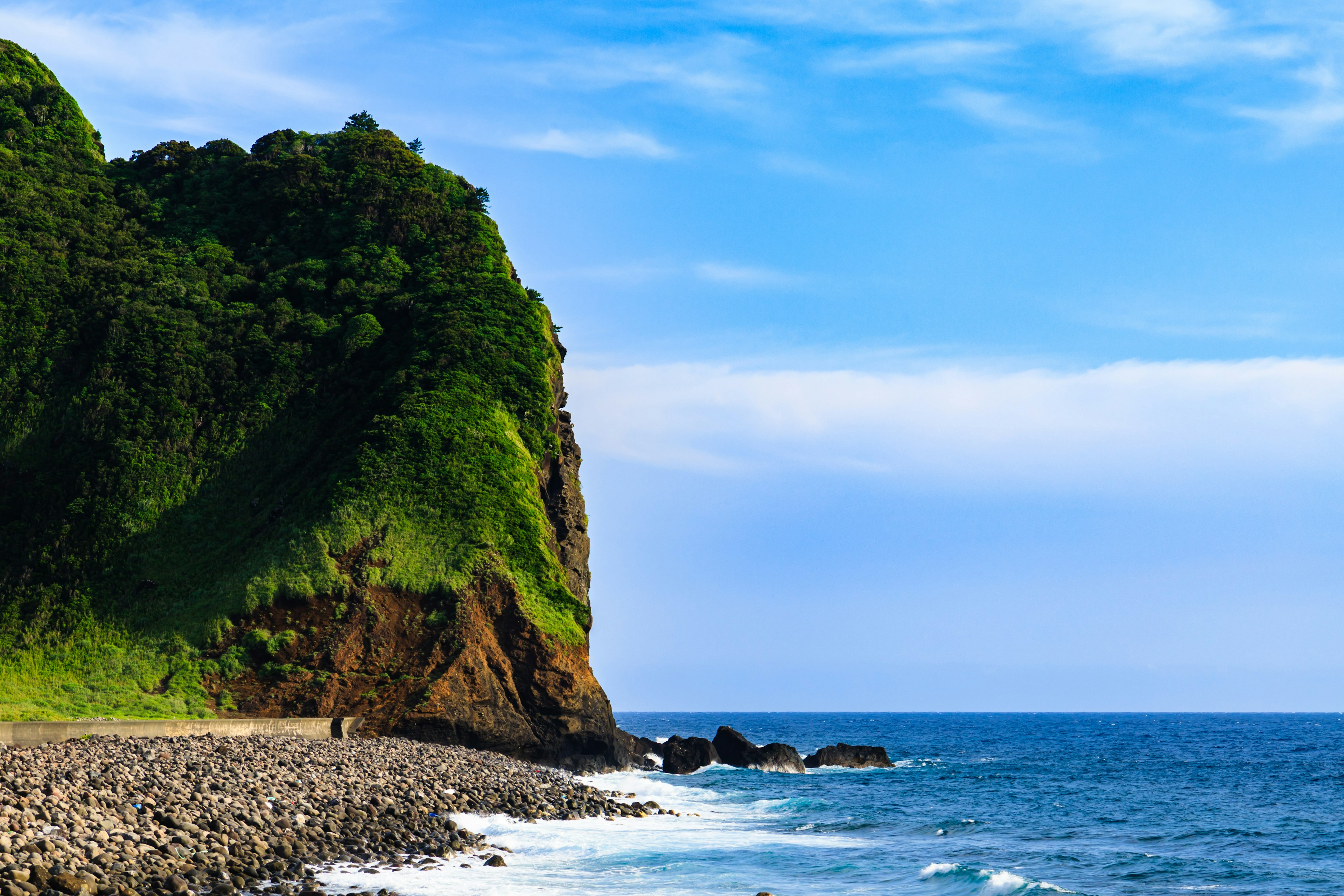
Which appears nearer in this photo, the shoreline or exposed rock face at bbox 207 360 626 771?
the shoreline

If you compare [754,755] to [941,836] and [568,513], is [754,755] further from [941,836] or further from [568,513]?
[941,836]

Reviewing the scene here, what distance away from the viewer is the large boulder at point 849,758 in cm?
6197

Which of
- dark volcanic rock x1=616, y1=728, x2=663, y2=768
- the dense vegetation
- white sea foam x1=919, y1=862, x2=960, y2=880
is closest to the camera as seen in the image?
white sea foam x1=919, y1=862, x2=960, y2=880

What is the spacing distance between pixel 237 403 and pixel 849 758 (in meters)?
41.7

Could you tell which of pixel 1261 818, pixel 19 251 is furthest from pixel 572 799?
pixel 19 251

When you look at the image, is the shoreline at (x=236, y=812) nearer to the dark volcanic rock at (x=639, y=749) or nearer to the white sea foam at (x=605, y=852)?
the white sea foam at (x=605, y=852)

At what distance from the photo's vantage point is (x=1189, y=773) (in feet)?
199

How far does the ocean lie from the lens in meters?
22.7

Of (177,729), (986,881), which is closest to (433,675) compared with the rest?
(177,729)

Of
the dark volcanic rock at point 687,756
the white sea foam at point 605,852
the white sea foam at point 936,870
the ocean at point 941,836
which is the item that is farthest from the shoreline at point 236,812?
the dark volcanic rock at point 687,756

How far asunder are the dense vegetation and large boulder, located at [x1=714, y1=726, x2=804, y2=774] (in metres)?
17.1

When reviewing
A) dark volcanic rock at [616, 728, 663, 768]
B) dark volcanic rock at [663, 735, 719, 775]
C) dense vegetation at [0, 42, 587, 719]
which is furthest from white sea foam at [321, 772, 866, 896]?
dark volcanic rock at [663, 735, 719, 775]

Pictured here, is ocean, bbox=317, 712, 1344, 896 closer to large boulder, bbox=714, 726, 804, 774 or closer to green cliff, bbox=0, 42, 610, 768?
large boulder, bbox=714, 726, 804, 774

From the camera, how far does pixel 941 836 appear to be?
3216cm
